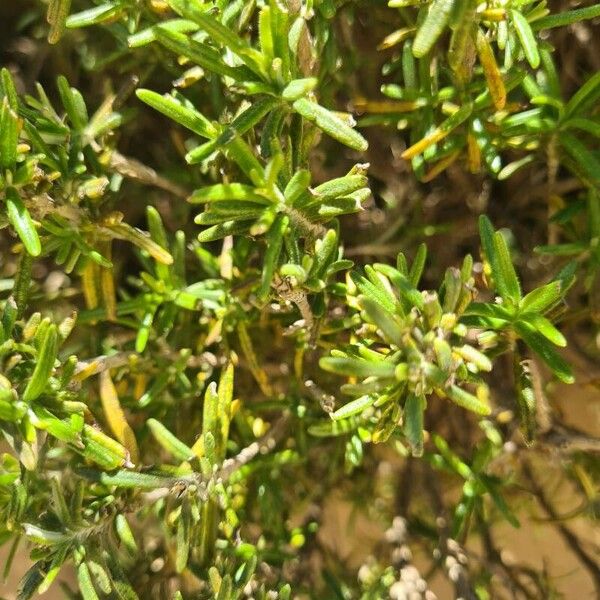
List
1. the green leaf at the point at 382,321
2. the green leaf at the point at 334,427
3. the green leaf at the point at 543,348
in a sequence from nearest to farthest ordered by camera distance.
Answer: the green leaf at the point at 382,321
the green leaf at the point at 543,348
the green leaf at the point at 334,427

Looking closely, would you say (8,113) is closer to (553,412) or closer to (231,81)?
(231,81)

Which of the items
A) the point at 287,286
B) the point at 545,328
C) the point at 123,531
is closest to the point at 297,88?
the point at 287,286

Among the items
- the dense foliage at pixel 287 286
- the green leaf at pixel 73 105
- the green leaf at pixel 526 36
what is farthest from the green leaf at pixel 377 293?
the green leaf at pixel 73 105

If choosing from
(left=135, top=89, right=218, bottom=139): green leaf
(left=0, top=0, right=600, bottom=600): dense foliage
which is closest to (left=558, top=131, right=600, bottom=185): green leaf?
(left=0, top=0, right=600, bottom=600): dense foliage

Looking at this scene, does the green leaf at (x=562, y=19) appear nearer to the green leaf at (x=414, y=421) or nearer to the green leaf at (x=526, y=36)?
the green leaf at (x=526, y=36)

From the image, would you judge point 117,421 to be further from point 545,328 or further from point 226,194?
point 545,328

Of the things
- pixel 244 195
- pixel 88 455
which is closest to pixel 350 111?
pixel 244 195

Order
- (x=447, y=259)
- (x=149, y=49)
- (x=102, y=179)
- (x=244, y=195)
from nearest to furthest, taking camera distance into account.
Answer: (x=244, y=195) < (x=102, y=179) < (x=149, y=49) < (x=447, y=259)
